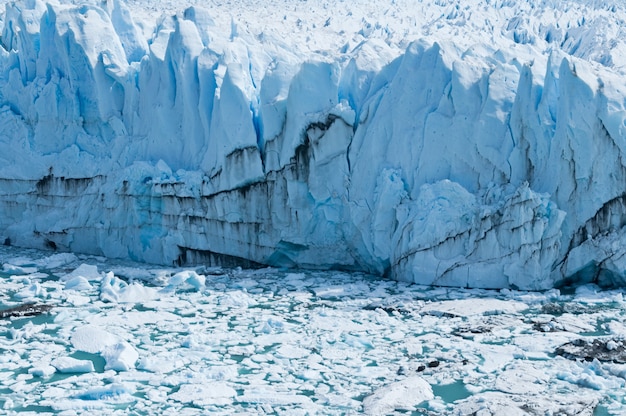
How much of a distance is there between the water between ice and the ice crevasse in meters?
0.72

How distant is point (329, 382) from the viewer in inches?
259

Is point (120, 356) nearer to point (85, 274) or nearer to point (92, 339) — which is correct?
point (92, 339)

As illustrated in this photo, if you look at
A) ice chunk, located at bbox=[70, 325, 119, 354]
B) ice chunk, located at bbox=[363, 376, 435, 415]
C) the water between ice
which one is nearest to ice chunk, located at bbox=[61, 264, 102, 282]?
the water between ice

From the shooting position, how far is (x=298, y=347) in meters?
7.50

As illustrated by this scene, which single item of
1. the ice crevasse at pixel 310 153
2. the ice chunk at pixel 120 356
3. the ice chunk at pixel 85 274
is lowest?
the ice chunk at pixel 120 356

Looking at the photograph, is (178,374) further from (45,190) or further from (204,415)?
(45,190)

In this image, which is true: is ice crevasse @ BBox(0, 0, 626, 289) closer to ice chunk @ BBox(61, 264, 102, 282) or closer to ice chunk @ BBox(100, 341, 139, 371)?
ice chunk @ BBox(61, 264, 102, 282)

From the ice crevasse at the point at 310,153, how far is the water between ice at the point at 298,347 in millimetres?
725

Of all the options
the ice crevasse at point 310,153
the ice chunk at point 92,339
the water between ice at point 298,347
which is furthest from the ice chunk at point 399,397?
the ice crevasse at point 310,153

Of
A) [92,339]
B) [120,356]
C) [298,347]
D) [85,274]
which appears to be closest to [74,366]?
[120,356]

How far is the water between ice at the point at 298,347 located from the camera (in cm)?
615

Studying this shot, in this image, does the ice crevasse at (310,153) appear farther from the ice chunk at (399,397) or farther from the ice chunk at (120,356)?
the ice chunk at (120,356)

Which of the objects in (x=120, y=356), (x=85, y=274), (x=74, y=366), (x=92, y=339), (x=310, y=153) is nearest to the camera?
(x=74, y=366)

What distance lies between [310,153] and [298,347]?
3.99 m
